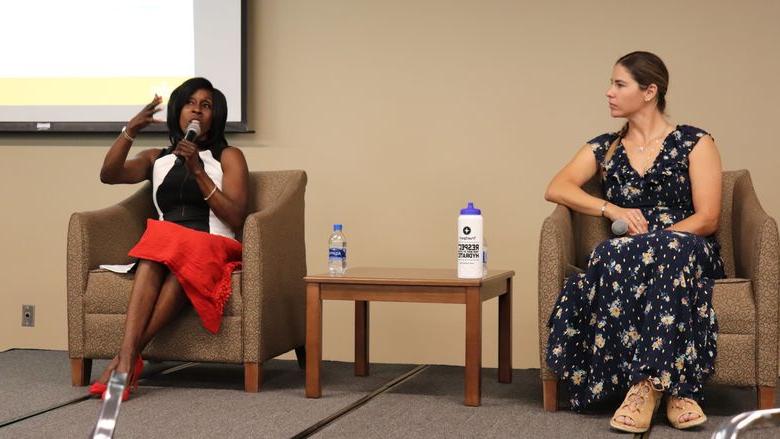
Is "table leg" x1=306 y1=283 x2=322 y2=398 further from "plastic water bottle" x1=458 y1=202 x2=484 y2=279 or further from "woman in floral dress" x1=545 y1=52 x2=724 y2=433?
"woman in floral dress" x1=545 y1=52 x2=724 y2=433

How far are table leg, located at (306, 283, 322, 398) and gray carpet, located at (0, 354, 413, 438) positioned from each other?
0.15ft

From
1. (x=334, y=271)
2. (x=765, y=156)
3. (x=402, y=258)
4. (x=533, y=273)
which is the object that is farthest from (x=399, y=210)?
(x=765, y=156)

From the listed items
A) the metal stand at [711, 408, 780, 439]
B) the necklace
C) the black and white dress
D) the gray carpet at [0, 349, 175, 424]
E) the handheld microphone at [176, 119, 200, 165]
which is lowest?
the gray carpet at [0, 349, 175, 424]

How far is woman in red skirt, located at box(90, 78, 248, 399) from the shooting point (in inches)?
115

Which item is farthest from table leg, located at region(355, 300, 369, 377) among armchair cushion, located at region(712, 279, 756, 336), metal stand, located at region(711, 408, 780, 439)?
metal stand, located at region(711, 408, 780, 439)

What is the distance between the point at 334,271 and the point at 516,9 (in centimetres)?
139

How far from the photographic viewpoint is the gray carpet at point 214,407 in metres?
2.38

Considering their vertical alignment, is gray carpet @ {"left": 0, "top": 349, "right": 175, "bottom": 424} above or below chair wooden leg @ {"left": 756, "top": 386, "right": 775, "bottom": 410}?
below

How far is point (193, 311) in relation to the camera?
119 inches

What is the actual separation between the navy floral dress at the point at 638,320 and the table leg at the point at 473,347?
228 mm

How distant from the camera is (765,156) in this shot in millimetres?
3541

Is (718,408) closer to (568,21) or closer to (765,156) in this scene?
(765,156)

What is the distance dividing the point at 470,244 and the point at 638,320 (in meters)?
0.56

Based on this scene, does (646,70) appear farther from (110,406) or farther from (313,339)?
(110,406)
